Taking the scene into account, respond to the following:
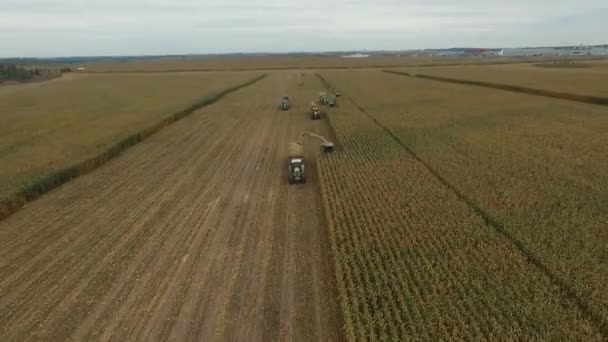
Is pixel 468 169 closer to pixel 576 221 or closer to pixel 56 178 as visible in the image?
pixel 576 221

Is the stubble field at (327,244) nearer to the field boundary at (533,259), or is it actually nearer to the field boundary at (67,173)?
the field boundary at (533,259)

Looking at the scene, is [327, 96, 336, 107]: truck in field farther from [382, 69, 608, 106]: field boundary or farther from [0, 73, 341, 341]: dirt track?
[382, 69, 608, 106]: field boundary

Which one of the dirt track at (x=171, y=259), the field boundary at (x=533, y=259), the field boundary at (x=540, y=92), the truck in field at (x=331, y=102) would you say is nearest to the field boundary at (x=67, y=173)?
the dirt track at (x=171, y=259)

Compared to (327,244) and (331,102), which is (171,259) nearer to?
(327,244)

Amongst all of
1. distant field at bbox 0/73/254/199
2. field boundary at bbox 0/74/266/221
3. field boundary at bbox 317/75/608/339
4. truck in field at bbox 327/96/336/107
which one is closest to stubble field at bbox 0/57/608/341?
field boundary at bbox 317/75/608/339

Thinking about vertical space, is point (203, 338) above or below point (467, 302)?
below

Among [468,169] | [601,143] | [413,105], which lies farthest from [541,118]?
[468,169]
